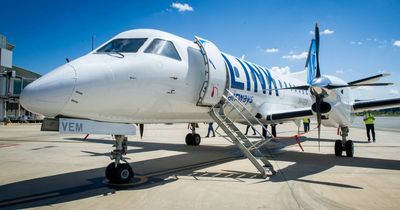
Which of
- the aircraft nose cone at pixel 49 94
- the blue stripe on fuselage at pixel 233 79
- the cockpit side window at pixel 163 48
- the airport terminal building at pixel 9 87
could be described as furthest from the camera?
the airport terminal building at pixel 9 87

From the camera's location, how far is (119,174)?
262 inches

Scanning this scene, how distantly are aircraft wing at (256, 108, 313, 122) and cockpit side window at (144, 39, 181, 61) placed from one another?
544 centimetres

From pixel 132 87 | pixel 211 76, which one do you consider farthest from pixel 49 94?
pixel 211 76

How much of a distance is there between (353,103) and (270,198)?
Answer: 307 inches

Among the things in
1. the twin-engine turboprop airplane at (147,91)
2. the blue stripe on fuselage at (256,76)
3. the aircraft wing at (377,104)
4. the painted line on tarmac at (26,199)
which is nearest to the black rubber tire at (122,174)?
the twin-engine turboprop airplane at (147,91)

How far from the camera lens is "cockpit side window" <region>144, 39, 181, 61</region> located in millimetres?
7176

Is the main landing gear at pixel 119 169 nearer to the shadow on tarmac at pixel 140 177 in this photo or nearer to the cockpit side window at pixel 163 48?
the shadow on tarmac at pixel 140 177

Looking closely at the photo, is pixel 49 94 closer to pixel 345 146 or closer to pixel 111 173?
pixel 111 173

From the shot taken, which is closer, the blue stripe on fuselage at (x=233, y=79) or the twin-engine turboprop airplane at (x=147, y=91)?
the twin-engine turboprop airplane at (x=147, y=91)

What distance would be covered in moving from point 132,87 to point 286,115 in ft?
23.8

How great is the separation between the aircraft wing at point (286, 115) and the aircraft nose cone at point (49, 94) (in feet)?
26.3

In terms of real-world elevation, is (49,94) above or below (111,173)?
above

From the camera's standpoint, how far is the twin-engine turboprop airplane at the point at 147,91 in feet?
18.2

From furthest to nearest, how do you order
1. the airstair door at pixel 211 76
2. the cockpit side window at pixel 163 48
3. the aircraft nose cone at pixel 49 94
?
the airstair door at pixel 211 76
the cockpit side window at pixel 163 48
the aircraft nose cone at pixel 49 94
